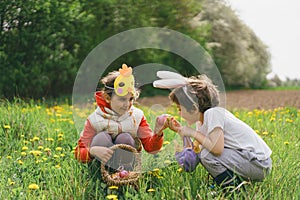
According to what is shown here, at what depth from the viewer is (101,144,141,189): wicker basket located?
260 centimetres

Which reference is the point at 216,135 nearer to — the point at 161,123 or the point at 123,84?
the point at 161,123

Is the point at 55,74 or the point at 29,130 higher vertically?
the point at 55,74

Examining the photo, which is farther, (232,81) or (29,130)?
(232,81)

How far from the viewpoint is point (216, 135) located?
8.38ft

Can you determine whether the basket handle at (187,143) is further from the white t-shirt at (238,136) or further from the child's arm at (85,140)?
the child's arm at (85,140)

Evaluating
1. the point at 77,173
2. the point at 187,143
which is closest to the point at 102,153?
the point at 77,173

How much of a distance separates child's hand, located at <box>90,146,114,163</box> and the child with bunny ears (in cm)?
36

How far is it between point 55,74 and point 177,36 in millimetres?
2545

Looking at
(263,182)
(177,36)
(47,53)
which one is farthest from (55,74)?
(263,182)

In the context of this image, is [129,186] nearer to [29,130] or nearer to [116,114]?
[116,114]

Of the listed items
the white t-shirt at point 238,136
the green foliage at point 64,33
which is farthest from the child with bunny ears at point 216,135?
the green foliage at point 64,33

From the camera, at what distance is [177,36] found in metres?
8.95

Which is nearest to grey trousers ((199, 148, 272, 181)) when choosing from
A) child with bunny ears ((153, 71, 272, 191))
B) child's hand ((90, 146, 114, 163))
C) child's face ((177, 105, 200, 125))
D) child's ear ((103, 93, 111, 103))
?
child with bunny ears ((153, 71, 272, 191))

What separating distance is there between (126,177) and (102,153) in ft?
0.61
